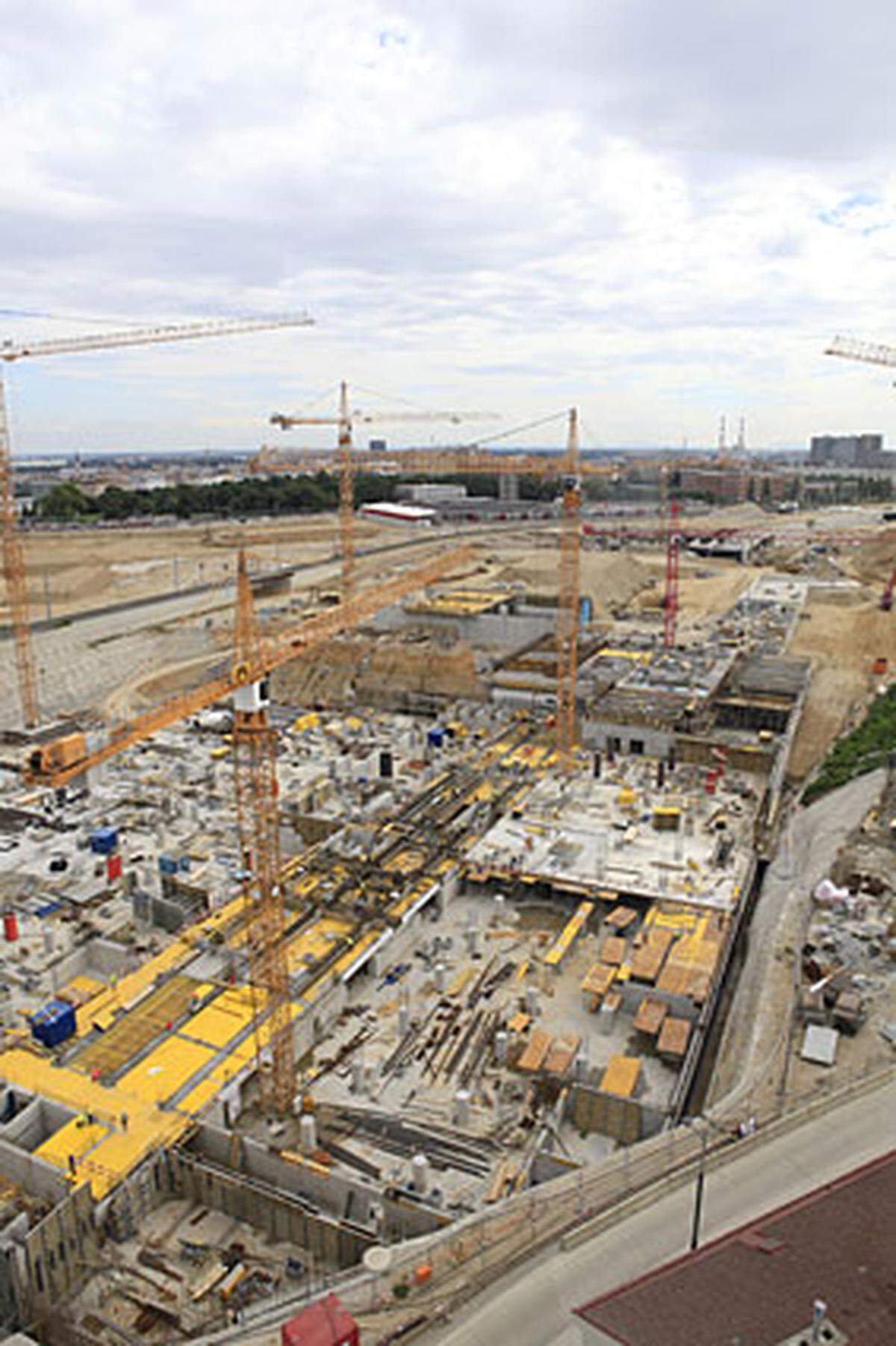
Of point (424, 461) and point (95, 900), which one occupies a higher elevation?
point (424, 461)

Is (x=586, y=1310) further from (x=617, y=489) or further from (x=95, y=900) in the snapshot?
(x=617, y=489)

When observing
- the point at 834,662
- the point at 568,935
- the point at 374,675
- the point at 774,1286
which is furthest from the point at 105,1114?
the point at 834,662

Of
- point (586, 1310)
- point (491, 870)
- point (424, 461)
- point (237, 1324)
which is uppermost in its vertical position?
point (424, 461)

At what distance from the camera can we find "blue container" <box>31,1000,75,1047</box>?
20406mm

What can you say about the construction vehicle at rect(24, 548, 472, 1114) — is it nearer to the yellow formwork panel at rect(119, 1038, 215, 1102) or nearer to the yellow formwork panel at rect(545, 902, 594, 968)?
the yellow formwork panel at rect(119, 1038, 215, 1102)

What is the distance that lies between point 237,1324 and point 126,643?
48629 mm

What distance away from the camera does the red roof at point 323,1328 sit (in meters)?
12.1

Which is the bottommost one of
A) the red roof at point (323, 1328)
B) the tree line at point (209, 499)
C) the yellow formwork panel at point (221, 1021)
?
the yellow formwork panel at point (221, 1021)

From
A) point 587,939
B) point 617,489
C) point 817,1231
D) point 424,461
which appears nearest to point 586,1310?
point 817,1231

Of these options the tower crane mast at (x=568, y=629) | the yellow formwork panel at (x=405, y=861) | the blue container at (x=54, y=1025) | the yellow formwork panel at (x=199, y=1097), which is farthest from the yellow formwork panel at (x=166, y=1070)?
the tower crane mast at (x=568, y=629)

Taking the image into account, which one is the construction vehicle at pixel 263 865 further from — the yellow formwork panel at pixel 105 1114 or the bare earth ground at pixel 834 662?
the bare earth ground at pixel 834 662

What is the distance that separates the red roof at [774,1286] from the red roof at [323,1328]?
361 centimetres

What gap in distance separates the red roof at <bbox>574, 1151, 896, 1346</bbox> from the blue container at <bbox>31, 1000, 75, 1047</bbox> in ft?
47.0

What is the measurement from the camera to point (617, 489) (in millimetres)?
167875
